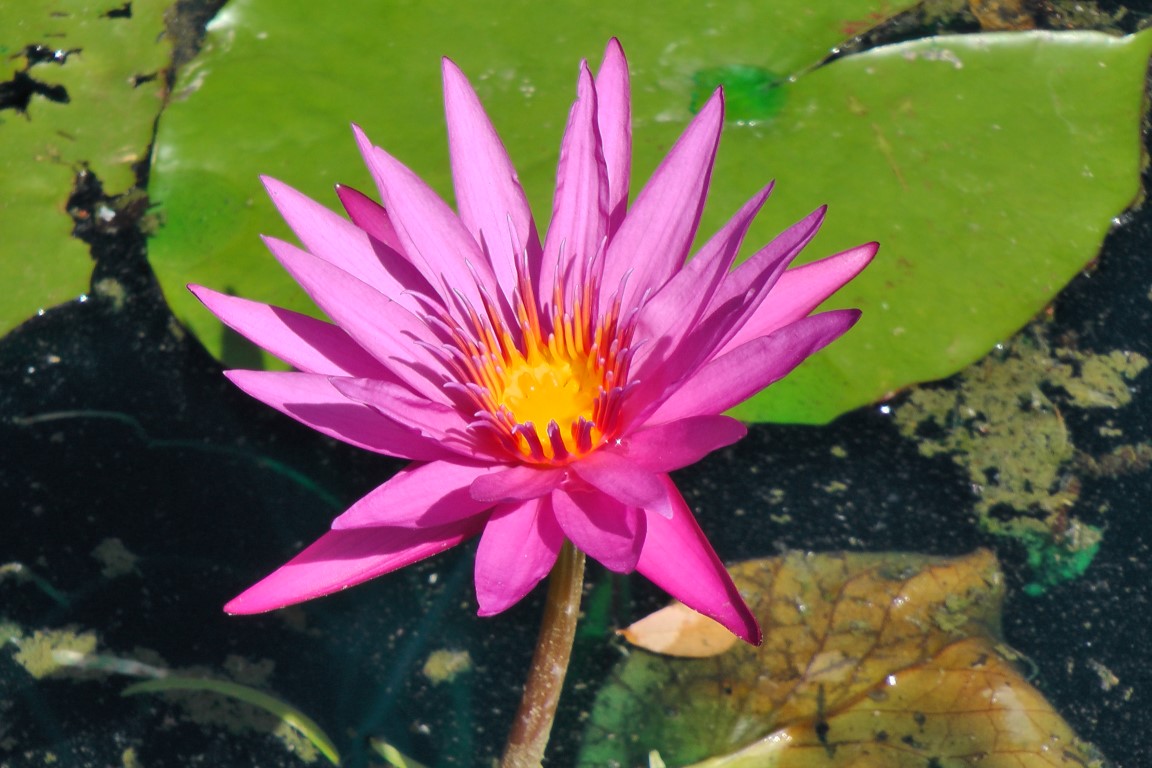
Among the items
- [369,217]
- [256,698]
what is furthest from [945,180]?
[256,698]

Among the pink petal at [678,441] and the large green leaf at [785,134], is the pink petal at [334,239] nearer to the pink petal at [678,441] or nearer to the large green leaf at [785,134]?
the pink petal at [678,441]

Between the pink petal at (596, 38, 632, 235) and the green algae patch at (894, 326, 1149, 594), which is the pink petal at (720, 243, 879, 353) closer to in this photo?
the pink petal at (596, 38, 632, 235)

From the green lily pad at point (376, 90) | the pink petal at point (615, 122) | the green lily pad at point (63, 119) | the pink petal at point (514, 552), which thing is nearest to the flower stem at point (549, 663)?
the pink petal at point (514, 552)

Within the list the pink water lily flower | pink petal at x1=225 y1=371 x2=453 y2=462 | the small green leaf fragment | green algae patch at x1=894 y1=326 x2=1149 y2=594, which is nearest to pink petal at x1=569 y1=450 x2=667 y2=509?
the pink water lily flower

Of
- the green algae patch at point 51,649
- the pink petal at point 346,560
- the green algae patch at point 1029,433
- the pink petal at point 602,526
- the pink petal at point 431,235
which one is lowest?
the green algae patch at point 51,649

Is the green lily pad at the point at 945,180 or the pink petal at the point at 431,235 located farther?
the green lily pad at the point at 945,180

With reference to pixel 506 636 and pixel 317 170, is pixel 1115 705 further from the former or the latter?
pixel 317 170

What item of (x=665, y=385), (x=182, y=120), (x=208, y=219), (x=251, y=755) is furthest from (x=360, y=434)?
(x=182, y=120)
